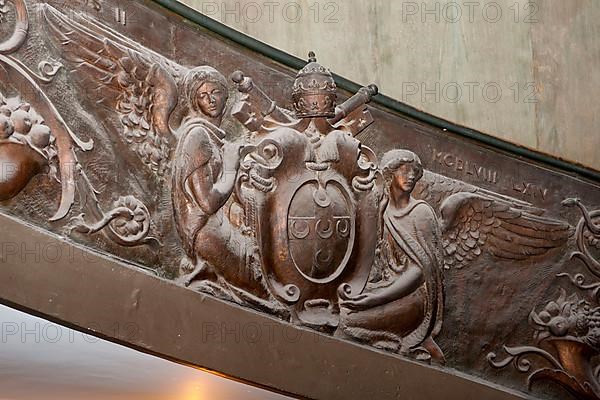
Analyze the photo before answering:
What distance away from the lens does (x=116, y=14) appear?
16.0 feet

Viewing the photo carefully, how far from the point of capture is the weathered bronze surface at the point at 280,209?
4.64 meters

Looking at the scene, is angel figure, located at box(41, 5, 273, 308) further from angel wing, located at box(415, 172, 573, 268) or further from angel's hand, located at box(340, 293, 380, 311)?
angel wing, located at box(415, 172, 573, 268)

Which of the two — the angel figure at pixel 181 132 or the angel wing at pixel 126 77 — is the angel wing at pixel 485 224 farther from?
the angel wing at pixel 126 77

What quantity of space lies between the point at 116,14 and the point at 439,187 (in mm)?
1882

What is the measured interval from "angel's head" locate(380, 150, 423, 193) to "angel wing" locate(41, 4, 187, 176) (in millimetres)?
1150

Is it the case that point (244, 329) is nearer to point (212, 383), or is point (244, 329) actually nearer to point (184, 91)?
point (184, 91)

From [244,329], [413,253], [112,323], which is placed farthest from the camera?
[413,253]

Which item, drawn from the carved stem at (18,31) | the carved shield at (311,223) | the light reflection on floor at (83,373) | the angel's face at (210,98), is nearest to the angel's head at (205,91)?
the angel's face at (210,98)

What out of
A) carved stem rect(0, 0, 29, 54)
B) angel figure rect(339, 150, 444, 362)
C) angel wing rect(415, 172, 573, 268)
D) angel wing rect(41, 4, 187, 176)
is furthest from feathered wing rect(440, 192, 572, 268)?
carved stem rect(0, 0, 29, 54)

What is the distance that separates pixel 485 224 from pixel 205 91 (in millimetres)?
1707

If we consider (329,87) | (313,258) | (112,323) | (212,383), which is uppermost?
(329,87)

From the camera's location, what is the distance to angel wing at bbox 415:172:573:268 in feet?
19.1

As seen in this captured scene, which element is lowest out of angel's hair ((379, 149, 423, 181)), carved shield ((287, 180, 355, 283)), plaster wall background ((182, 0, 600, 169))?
carved shield ((287, 180, 355, 283))

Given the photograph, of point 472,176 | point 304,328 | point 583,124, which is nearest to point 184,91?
point 304,328
